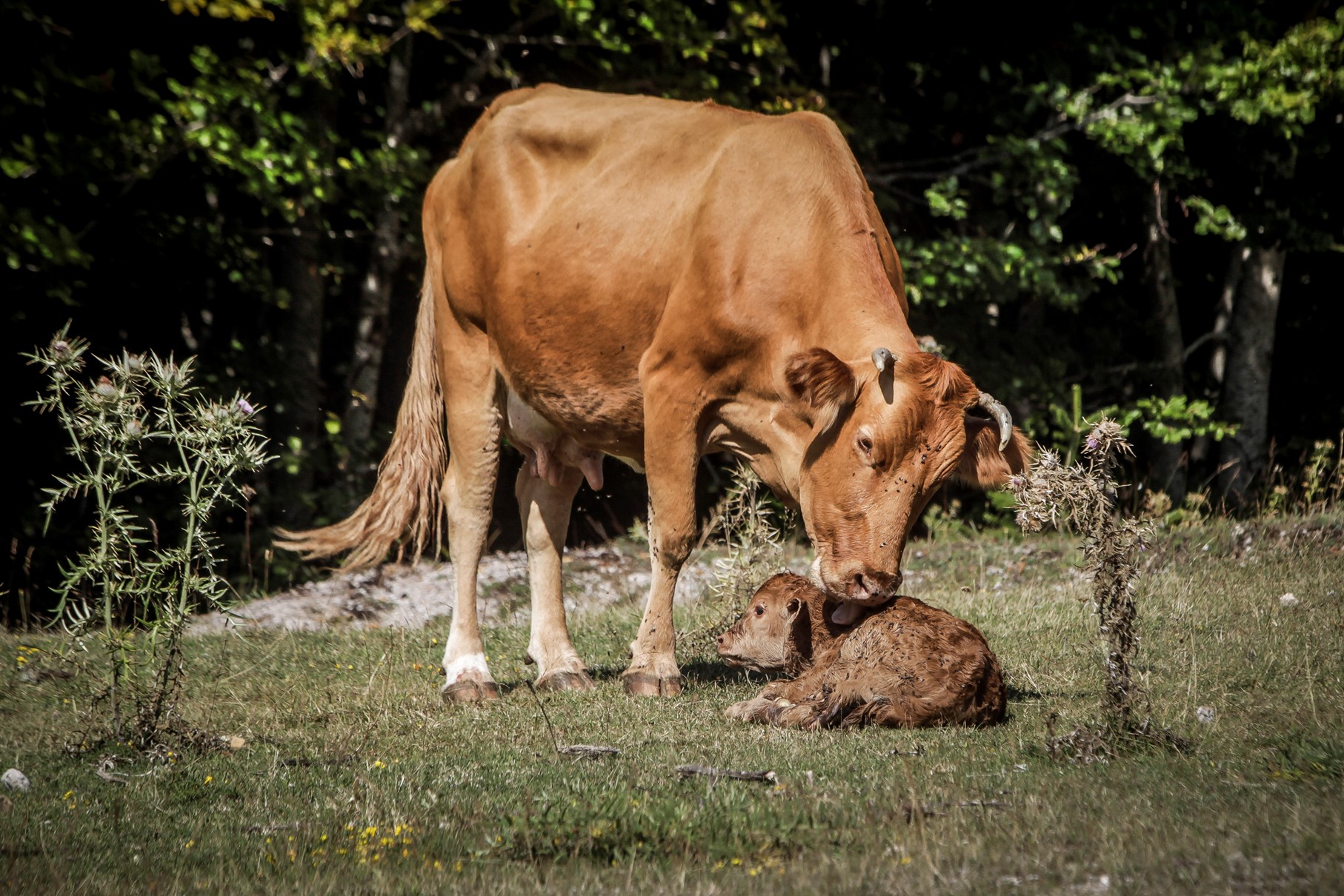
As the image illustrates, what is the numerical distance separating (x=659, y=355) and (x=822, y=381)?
3.09 ft

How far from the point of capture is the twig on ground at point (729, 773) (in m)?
4.20

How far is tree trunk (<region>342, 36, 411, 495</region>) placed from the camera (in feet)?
36.4

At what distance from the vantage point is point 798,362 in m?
5.17

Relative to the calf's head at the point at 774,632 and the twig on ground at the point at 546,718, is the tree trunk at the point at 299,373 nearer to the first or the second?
the twig on ground at the point at 546,718

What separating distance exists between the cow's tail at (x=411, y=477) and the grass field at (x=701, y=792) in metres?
0.97

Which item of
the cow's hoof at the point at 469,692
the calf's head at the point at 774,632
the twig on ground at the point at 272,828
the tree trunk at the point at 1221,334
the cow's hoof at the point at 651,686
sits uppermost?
the tree trunk at the point at 1221,334

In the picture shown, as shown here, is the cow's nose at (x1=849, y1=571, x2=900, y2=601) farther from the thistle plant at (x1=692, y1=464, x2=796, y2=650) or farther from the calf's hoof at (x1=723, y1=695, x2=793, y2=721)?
the thistle plant at (x1=692, y1=464, x2=796, y2=650)

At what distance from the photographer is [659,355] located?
19.2 ft

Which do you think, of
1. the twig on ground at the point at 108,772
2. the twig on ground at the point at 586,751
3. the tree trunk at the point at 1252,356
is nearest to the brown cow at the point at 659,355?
the twig on ground at the point at 586,751

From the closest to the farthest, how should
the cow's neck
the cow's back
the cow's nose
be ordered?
the cow's nose, the cow's neck, the cow's back

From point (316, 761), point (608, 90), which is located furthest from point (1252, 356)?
point (316, 761)

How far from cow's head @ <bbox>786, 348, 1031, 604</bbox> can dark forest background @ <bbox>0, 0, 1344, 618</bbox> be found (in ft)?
12.2

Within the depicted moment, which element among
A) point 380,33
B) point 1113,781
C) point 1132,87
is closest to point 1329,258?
point 1132,87

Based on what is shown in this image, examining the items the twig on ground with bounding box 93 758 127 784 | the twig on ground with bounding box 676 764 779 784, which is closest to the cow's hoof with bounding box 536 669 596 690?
the twig on ground with bounding box 676 764 779 784
